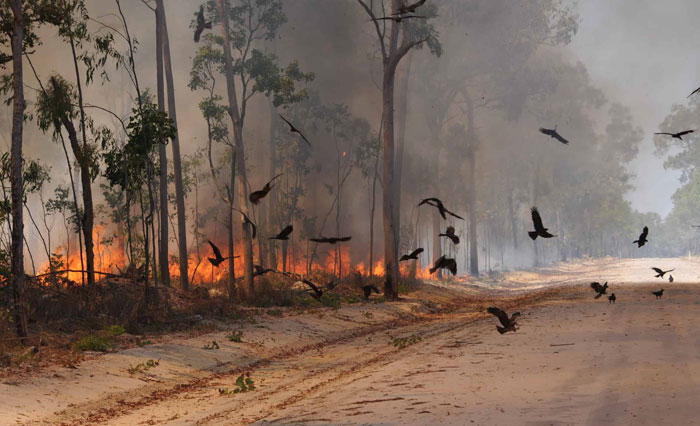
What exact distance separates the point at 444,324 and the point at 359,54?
3967 centimetres

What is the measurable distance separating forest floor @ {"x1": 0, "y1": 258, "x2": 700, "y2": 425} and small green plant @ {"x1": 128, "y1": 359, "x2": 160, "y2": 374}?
3 cm

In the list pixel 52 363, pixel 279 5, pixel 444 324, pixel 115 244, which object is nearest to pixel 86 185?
pixel 52 363

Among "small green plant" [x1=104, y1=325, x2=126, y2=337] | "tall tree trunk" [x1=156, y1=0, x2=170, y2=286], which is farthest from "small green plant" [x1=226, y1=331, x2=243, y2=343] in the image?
"tall tree trunk" [x1=156, y1=0, x2=170, y2=286]

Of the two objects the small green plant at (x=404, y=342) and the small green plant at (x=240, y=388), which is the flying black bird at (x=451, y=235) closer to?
the small green plant at (x=240, y=388)

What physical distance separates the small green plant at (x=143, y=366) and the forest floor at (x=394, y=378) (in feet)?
0.08

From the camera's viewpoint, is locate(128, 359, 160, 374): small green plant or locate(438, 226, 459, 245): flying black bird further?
locate(128, 359, 160, 374): small green plant

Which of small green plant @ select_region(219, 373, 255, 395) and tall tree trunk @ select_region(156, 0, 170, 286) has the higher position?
tall tree trunk @ select_region(156, 0, 170, 286)

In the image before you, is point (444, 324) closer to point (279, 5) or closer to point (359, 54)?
point (279, 5)

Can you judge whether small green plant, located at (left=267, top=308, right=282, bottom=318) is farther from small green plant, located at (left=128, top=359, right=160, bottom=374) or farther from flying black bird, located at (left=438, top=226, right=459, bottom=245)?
flying black bird, located at (left=438, top=226, right=459, bottom=245)

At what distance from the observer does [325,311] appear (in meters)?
25.3

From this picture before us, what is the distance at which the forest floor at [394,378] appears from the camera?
9195mm

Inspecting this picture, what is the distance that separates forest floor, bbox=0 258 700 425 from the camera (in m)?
9.20

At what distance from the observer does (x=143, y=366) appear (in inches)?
558

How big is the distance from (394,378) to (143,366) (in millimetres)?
4493
